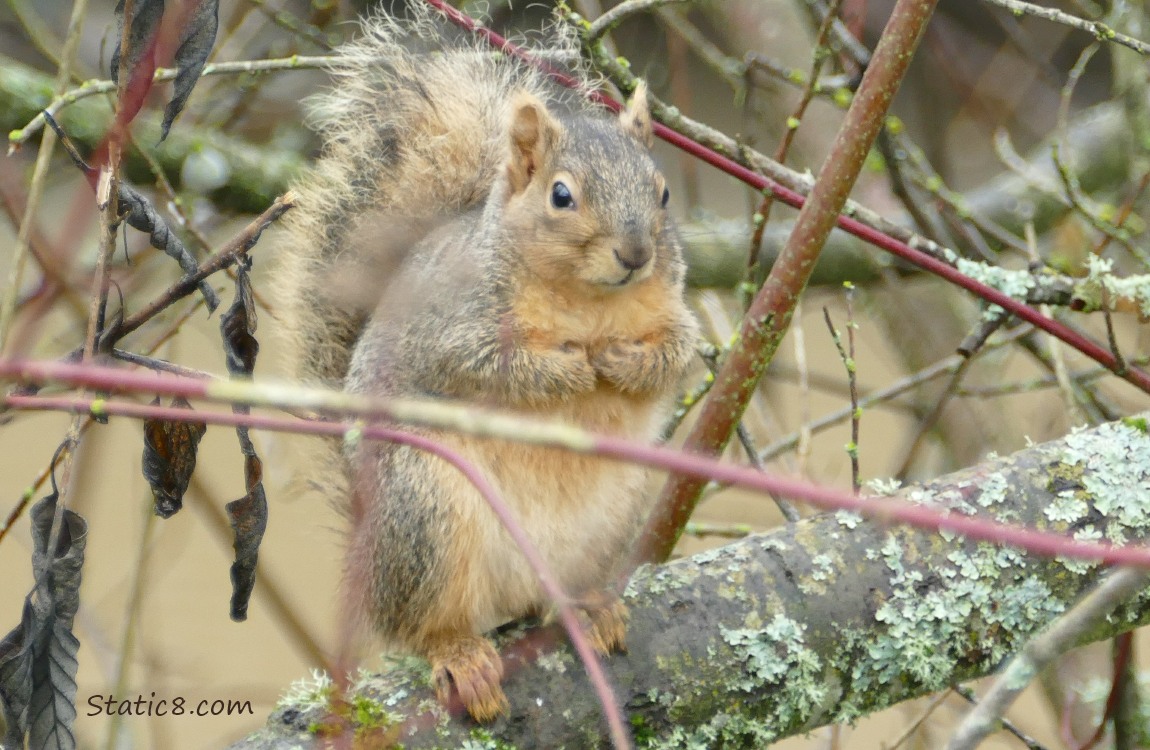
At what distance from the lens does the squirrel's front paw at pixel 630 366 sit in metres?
1.72

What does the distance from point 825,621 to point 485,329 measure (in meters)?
0.63

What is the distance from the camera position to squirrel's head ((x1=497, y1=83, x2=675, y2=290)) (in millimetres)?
1689

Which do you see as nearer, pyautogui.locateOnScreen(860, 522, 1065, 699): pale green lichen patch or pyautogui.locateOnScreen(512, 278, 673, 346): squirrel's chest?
pyautogui.locateOnScreen(860, 522, 1065, 699): pale green lichen patch

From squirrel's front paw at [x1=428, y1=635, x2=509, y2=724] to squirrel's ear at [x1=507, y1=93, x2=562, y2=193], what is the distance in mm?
736

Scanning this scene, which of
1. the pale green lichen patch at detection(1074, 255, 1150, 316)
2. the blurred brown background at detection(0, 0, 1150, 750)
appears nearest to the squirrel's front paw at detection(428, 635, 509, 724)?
the blurred brown background at detection(0, 0, 1150, 750)

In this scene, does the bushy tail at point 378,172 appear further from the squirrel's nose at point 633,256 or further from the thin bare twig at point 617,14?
the squirrel's nose at point 633,256

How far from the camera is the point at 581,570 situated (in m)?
1.72

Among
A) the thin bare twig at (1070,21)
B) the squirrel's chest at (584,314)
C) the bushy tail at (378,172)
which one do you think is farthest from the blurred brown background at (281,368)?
→ the thin bare twig at (1070,21)

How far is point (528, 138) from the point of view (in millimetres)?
1857

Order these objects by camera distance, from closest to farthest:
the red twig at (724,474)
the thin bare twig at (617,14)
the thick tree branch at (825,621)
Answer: the red twig at (724,474)
the thick tree branch at (825,621)
the thin bare twig at (617,14)

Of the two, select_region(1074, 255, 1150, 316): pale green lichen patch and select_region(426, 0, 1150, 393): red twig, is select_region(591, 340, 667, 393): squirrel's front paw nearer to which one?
select_region(426, 0, 1150, 393): red twig

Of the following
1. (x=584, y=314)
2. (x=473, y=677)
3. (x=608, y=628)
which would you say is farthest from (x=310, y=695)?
(x=584, y=314)

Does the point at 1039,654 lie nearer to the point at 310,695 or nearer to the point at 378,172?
the point at 310,695

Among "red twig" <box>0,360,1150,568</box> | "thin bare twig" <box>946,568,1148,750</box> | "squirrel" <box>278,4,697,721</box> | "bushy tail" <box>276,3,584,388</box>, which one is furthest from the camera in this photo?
"bushy tail" <box>276,3,584,388</box>
